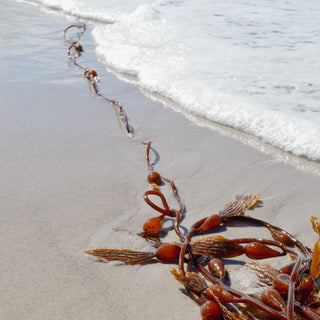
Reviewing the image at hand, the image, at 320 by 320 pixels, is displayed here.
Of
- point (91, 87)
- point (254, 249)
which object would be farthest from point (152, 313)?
point (91, 87)

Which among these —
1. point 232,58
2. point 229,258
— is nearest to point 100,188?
point 229,258

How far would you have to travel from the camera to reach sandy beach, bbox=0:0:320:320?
1.24m

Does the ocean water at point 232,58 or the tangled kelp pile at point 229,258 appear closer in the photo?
the tangled kelp pile at point 229,258

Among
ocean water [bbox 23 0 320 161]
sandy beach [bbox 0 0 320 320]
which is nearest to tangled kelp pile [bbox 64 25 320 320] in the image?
sandy beach [bbox 0 0 320 320]

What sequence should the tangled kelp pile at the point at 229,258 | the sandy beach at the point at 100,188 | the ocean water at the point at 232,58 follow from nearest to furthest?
the tangled kelp pile at the point at 229,258
the sandy beach at the point at 100,188
the ocean water at the point at 232,58

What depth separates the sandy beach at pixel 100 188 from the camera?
48.7 inches

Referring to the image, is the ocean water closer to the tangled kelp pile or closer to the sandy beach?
the sandy beach

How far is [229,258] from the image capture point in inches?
54.3

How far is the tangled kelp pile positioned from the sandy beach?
4 centimetres

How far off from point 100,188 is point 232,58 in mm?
2093

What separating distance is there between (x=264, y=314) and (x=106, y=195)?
2.80 feet

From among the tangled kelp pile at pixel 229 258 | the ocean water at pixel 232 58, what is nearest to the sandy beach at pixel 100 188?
the tangled kelp pile at pixel 229 258

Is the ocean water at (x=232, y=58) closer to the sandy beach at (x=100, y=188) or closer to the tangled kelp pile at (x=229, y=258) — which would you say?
the sandy beach at (x=100, y=188)

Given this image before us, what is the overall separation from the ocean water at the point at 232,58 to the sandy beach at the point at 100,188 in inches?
6.7
